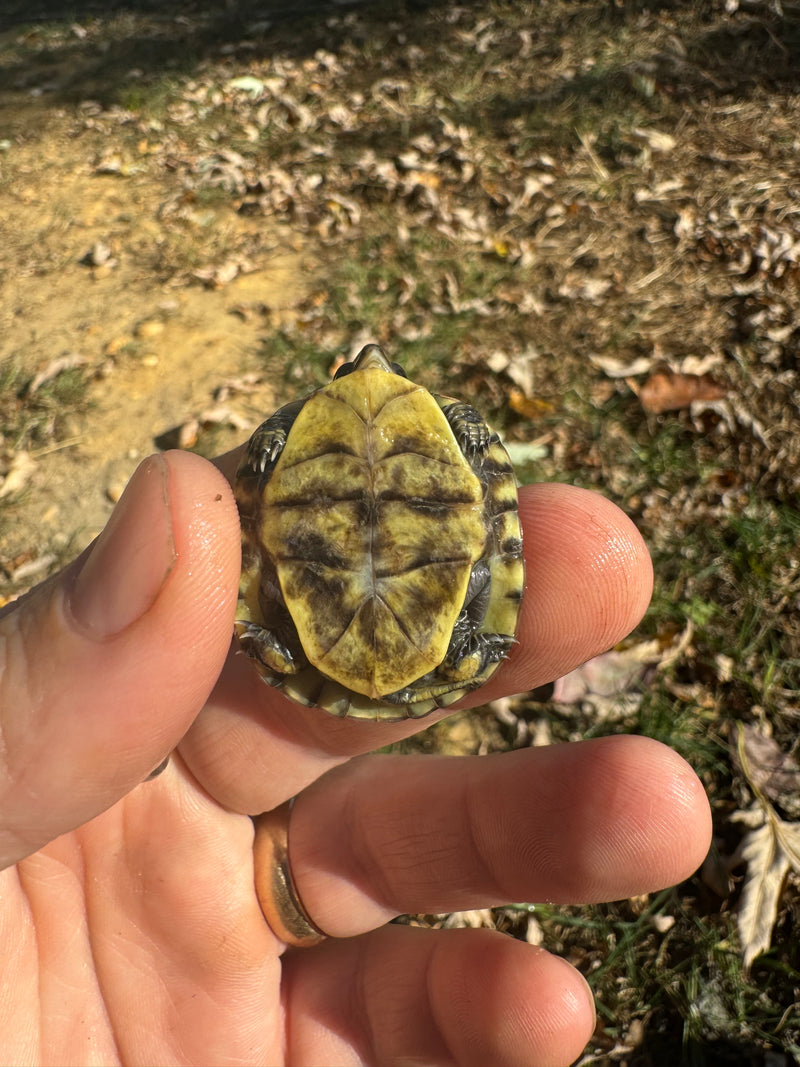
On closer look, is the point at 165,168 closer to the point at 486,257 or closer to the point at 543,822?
the point at 486,257

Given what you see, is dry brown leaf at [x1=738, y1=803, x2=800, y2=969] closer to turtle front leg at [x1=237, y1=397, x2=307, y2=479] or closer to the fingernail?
turtle front leg at [x1=237, y1=397, x2=307, y2=479]

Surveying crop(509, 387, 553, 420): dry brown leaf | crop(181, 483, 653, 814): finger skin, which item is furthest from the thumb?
crop(509, 387, 553, 420): dry brown leaf

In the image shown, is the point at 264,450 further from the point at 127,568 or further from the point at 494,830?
the point at 494,830

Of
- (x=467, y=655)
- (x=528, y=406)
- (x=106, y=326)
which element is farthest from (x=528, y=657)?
(x=106, y=326)

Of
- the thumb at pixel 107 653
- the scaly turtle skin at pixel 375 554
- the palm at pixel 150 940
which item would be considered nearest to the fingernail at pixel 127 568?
the thumb at pixel 107 653

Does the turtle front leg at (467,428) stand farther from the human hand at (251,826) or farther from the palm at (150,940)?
the palm at (150,940)

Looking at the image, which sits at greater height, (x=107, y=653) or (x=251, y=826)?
(x=107, y=653)

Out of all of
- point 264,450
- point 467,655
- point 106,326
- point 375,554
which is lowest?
point 467,655
